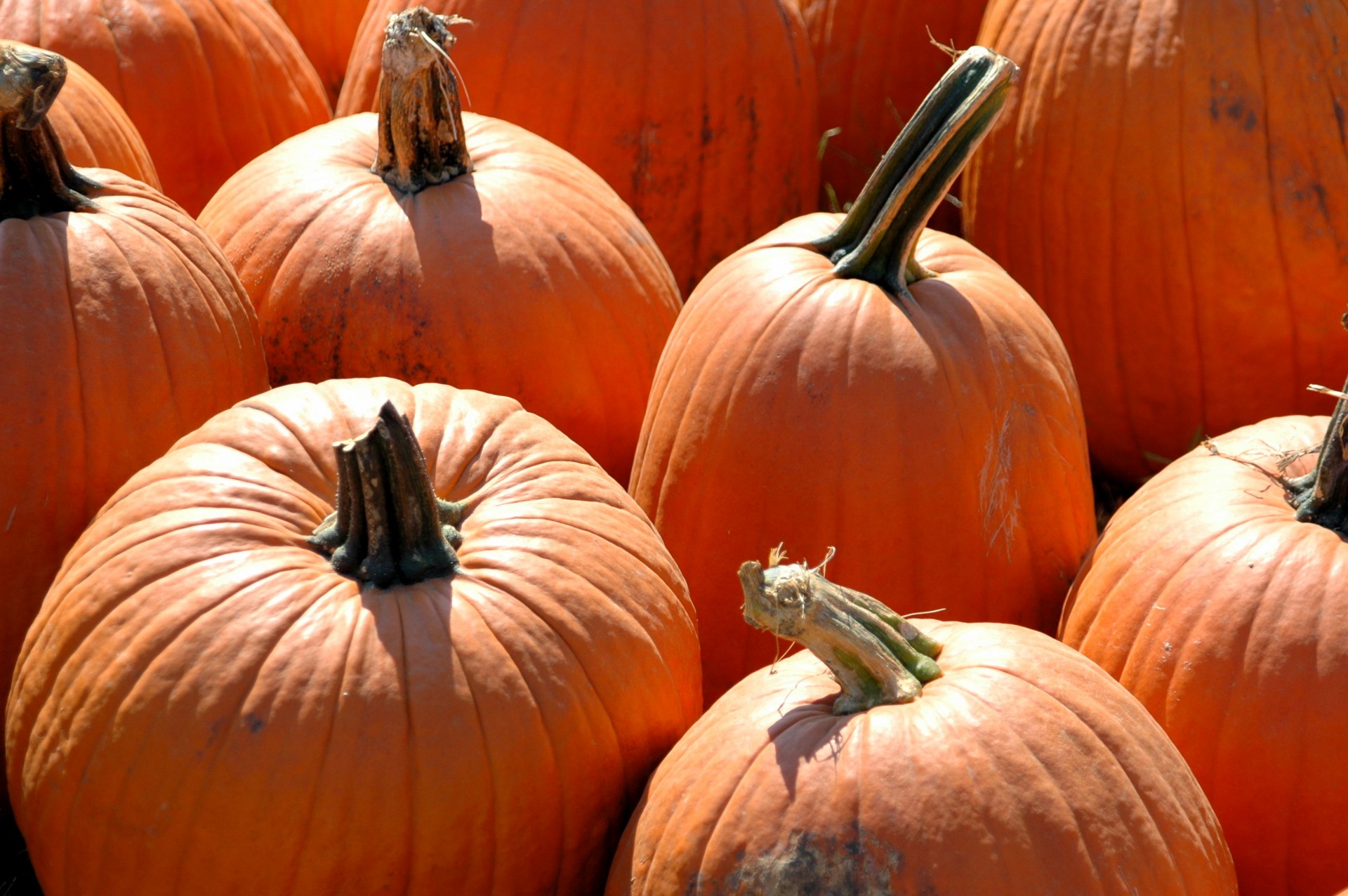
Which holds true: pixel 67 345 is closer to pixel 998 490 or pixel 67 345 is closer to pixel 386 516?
pixel 386 516

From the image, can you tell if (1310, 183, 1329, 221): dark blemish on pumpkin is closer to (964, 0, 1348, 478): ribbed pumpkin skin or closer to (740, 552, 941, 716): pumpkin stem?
(964, 0, 1348, 478): ribbed pumpkin skin

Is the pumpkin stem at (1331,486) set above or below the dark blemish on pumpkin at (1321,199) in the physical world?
below

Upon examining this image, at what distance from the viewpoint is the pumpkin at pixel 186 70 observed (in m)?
3.56

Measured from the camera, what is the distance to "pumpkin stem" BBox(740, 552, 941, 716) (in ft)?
5.77

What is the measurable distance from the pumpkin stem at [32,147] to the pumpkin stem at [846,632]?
5.01 ft

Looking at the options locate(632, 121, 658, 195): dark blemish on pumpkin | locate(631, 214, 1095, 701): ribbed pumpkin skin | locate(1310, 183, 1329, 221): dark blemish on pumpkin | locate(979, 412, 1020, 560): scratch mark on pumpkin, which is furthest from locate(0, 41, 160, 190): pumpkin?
locate(1310, 183, 1329, 221): dark blemish on pumpkin

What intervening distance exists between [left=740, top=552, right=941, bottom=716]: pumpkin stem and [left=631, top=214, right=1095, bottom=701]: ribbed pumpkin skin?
636 millimetres

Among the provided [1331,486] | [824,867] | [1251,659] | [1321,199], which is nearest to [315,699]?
[824,867]

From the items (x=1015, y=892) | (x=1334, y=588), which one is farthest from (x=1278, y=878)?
(x=1015, y=892)

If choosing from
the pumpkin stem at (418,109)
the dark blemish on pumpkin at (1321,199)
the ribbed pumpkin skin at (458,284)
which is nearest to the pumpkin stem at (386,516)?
the ribbed pumpkin skin at (458,284)

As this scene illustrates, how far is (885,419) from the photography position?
2.55 meters

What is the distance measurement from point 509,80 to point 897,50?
1.27 m

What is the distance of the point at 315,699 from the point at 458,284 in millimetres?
1267

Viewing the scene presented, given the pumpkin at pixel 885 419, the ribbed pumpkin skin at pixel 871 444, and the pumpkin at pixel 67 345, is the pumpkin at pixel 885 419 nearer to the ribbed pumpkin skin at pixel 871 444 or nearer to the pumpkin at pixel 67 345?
the ribbed pumpkin skin at pixel 871 444
